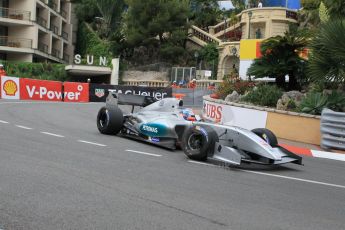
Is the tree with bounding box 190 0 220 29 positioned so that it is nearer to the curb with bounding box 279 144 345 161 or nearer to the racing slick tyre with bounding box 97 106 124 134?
the curb with bounding box 279 144 345 161

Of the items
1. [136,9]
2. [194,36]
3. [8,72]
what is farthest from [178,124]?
[194,36]

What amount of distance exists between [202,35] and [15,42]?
1879cm

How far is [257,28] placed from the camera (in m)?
48.8

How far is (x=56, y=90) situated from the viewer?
30.3 meters

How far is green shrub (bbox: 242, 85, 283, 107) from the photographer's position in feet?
56.1

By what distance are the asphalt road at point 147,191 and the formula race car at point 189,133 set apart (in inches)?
10.7

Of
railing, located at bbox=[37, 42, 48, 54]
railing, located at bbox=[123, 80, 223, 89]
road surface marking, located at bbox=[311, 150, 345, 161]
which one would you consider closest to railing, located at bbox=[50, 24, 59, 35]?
railing, located at bbox=[37, 42, 48, 54]

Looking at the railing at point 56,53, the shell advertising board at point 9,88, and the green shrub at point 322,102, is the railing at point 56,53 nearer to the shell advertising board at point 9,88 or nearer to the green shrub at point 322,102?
the shell advertising board at point 9,88

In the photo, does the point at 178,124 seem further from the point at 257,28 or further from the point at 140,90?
the point at 257,28

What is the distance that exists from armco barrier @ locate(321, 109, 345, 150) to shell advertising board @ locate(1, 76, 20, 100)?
1890 centimetres

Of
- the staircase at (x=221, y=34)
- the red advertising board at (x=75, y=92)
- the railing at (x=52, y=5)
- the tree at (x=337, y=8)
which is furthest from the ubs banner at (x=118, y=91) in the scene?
the railing at (x=52, y=5)

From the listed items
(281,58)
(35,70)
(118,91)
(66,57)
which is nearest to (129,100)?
(281,58)

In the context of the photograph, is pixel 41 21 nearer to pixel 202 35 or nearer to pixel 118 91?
pixel 202 35

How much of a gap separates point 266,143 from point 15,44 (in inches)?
1693
